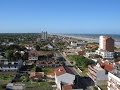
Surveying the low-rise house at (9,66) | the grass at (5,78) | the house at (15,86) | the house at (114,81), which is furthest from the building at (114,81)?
the low-rise house at (9,66)

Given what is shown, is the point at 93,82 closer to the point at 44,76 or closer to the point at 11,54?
the point at 44,76

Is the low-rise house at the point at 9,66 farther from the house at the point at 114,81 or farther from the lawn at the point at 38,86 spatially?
the house at the point at 114,81

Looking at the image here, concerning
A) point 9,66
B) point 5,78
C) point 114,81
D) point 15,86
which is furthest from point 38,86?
point 9,66

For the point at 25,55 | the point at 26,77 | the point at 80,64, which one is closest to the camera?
the point at 26,77

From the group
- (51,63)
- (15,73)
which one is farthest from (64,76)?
(51,63)

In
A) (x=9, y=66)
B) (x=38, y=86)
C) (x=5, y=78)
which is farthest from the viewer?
(x=9, y=66)

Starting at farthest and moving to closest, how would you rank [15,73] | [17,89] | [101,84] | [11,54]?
[11,54] → [15,73] → [101,84] → [17,89]

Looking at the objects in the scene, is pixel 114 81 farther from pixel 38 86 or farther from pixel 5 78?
pixel 5 78

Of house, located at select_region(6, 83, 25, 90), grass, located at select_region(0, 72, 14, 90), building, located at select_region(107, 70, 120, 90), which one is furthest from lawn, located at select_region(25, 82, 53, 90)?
building, located at select_region(107, 70, 120, 90)

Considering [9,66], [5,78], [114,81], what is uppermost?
[114,81]

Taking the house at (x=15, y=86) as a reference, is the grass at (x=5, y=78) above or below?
below

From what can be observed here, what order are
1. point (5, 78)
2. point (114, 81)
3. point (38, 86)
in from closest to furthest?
1. point (114, 81)
2. point (38, 86)
3. point (5, 78)
